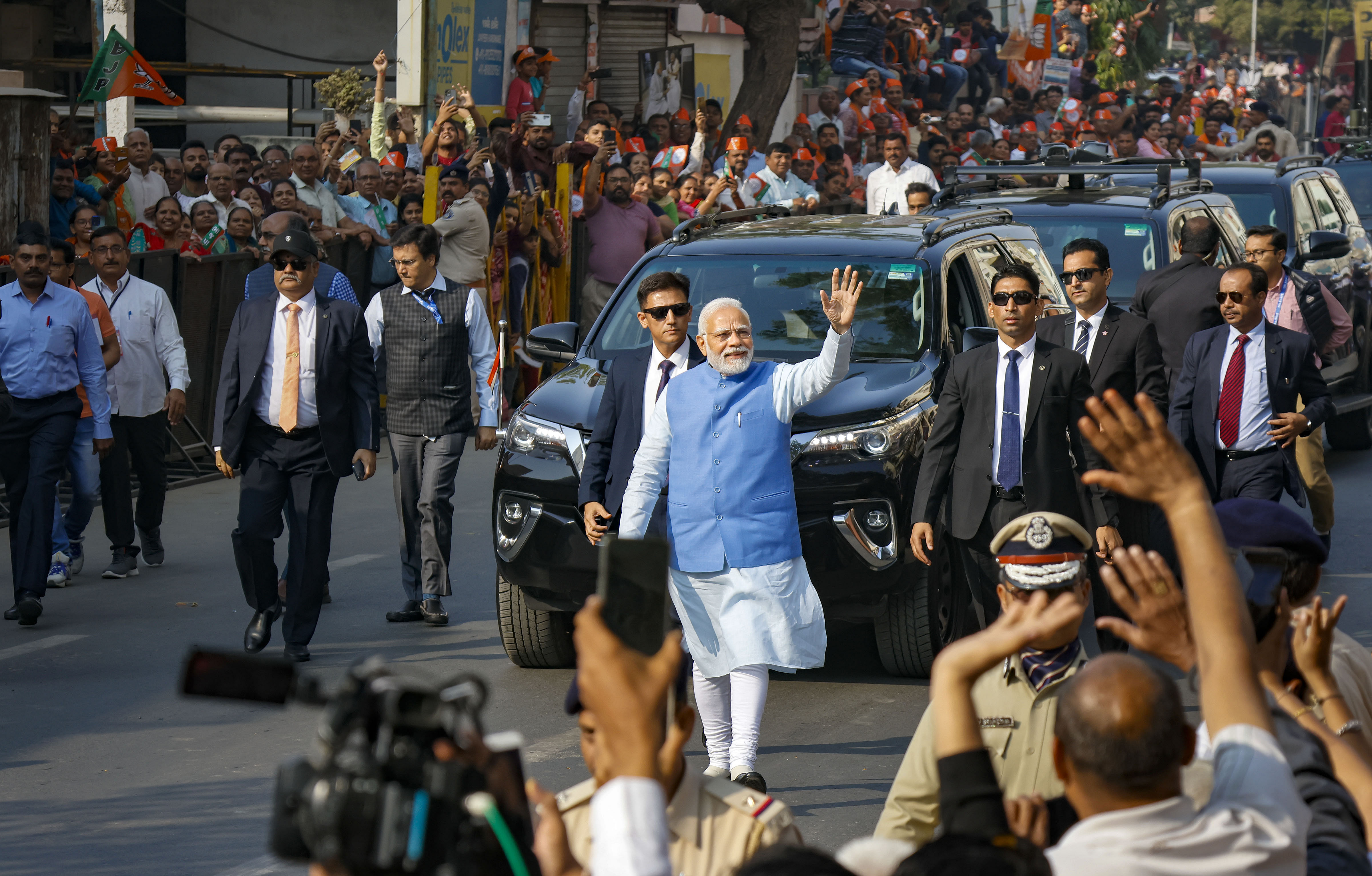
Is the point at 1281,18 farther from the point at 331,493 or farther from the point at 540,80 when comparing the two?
the point at 331,493

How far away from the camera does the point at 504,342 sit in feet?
49.1

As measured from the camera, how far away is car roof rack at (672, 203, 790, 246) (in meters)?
8.98

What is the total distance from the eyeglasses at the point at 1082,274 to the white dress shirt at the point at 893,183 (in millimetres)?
10258

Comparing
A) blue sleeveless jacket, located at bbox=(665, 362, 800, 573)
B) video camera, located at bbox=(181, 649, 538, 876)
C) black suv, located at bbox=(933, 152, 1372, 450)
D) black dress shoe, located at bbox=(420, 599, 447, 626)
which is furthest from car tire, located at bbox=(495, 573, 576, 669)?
video camera, located at bbox=(181, 649, 538, 876)

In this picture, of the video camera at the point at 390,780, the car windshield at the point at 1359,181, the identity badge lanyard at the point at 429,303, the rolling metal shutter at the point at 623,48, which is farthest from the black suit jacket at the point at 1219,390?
the rolling metal shutter at the point at 623,48

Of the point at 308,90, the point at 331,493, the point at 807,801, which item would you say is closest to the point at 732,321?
the point at 807,801

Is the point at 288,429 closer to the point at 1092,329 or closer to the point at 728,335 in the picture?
the point at 728,335

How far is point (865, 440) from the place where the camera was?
746 cm

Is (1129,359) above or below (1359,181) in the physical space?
below

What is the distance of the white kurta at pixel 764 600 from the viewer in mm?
6070

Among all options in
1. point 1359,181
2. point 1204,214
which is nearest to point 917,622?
point 1204,214

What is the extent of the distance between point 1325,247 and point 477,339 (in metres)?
6.45

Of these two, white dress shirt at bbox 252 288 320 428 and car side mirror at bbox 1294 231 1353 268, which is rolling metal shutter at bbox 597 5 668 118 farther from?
white dress shirt at bbox 252 288 320 428

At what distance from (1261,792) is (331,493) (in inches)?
247
